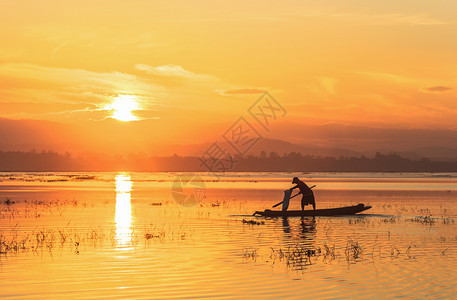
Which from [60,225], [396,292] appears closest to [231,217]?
[60,225]

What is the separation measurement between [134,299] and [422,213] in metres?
30.3

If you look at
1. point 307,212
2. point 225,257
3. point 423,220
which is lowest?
point 225,257

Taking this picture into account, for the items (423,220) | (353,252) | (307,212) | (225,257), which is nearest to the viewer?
(225,257)

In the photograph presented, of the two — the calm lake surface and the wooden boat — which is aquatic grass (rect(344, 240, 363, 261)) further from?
the wooden boat

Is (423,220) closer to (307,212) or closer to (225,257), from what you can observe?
(307,212)

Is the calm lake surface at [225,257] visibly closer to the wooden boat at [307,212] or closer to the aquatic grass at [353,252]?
the aquatic grass at [353,252]

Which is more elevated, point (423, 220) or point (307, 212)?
point (307, 212)

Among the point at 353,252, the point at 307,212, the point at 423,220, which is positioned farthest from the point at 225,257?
the point at 423,220

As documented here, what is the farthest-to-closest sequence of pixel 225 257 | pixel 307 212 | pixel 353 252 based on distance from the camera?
pixel 307 212 → pixel 353 252 → pixel 225 257

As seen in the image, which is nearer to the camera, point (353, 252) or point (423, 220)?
point (353, 252)

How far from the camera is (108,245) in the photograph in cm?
2288

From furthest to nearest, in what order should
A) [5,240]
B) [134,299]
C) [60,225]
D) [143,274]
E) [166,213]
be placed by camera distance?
[166,213]
[60,225]
[5,240]
[143,274]
[134,299]

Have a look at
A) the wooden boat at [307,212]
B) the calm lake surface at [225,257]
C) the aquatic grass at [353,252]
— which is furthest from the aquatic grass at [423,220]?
the aquatic grass at [353,252]

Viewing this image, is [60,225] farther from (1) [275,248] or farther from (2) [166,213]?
(1) [275,248]
